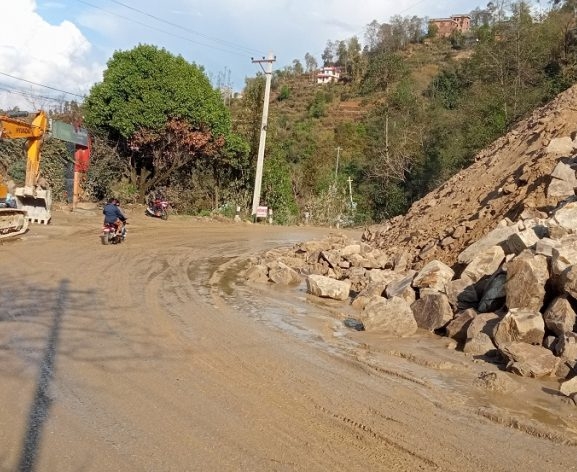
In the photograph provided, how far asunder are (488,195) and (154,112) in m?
16.9

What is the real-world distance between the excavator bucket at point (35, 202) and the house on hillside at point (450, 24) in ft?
297

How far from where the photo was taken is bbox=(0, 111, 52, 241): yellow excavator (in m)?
16.2

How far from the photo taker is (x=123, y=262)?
1386 cm

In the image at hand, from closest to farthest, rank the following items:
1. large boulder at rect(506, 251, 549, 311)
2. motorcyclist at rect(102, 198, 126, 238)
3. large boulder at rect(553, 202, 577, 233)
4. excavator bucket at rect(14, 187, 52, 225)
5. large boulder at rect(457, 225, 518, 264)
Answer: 1. large boulder at rect(506, 251, 549, 311)
2. large boulder at rect(553, 202, 577, 233)
3. large boulder at rect(457, 225, 518, 264)
4. motorcyclist at rect(102, 198, 126, 238)
5. excavator bucket at rect(14, 187, 52, 225)

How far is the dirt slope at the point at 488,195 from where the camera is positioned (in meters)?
12.5

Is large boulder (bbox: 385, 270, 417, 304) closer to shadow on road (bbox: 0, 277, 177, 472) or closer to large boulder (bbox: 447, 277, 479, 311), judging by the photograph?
large boulder (bbox: 447, 277, 479, 311)

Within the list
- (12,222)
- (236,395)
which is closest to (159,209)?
(12,222)

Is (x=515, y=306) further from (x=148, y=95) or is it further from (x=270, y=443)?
(x=148, y=95)

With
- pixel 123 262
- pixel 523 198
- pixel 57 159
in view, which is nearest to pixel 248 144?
pixel 57 159

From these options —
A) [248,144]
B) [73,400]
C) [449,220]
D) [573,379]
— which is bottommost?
[73,400]

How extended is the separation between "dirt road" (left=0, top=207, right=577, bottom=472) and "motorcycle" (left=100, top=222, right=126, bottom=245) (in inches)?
232

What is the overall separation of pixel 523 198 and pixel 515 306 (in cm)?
490

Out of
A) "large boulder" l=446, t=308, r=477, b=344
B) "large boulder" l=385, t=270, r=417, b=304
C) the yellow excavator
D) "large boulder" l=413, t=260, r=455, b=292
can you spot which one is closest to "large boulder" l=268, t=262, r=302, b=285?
"large boulder" l=385, t=270, r=417, b=304

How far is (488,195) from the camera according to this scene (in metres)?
14.4
